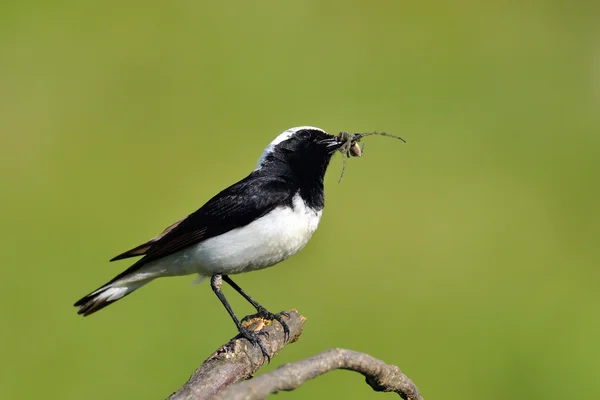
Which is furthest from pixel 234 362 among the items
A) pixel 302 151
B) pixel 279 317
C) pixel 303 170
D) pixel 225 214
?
pixel 302 151

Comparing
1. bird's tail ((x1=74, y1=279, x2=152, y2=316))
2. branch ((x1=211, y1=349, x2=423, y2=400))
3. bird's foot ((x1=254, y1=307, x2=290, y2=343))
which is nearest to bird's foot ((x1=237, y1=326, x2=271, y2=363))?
bird's foot ((x1=254, y1=307, x2=290, y2=343))

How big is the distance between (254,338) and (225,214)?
0.55 m

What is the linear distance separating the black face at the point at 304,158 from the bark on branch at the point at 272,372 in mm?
584

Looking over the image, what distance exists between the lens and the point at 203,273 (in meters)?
3.31

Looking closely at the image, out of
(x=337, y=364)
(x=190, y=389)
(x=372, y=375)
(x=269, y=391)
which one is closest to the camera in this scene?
(x=269, y=391)

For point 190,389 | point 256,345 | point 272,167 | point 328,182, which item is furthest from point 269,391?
point 328,182

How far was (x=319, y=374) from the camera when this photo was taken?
5.37 feet

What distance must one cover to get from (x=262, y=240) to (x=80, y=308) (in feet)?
3.07

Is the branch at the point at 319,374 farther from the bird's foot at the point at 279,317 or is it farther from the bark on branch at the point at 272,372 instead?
the bird's foot at the point at 279,317

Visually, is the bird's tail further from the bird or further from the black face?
the black face

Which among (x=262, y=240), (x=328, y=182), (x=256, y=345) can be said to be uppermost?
(x=328, y=182)

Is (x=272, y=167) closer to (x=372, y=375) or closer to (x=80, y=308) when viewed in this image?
(x=80, y=308)

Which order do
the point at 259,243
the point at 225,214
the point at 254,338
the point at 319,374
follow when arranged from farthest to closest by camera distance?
1. the point at 225,214
2. the point at 259,243
3. the point at 254,338
4. the point at 319,374

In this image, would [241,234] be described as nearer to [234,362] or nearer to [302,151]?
[302,151]
